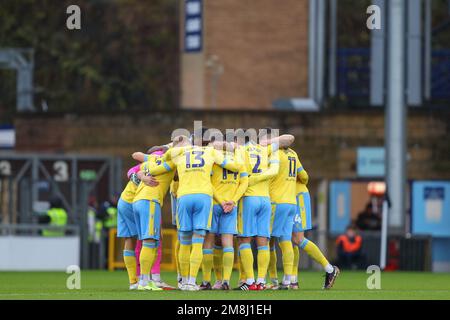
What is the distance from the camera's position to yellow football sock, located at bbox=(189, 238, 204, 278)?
22609 millimetres

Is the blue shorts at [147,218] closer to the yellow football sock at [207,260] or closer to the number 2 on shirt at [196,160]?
the yellow football sock at [207,260]

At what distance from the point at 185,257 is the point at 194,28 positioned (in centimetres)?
2583

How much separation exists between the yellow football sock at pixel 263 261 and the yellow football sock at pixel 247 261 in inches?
4.8

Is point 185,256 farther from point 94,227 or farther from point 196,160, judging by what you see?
point 94,227

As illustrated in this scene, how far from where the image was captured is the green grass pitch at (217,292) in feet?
70.3

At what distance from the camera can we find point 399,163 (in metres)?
38.4

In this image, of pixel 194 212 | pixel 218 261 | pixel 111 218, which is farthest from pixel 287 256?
pixel 111 218

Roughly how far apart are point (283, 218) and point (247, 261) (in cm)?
92

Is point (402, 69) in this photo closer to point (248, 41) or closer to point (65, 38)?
point (248, 41)

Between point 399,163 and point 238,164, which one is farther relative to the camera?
point 399,163

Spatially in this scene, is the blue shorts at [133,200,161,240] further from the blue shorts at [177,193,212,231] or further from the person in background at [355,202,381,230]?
the person in background at [355,202,381,230]

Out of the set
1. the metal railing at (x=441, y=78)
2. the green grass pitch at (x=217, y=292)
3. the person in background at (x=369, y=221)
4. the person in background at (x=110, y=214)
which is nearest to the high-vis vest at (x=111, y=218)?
the person in background at (x=110, y=214)

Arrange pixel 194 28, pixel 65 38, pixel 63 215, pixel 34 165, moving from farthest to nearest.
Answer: pixel 65 38 → pixel 194 28 → pixel 34 165 → pixel 63 215
